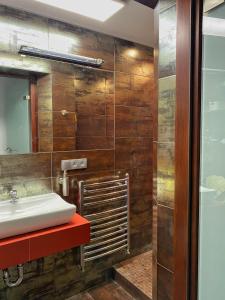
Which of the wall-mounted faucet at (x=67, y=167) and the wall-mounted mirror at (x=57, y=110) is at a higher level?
the wall-mounted mirror at (x=57, y=110)

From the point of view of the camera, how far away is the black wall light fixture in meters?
1.85

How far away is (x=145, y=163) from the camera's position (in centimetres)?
282

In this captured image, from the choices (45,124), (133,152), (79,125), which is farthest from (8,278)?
(133,152)

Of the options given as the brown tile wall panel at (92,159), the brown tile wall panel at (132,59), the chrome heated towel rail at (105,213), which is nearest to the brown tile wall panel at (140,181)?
the chrome heated towel rail at (105,213)

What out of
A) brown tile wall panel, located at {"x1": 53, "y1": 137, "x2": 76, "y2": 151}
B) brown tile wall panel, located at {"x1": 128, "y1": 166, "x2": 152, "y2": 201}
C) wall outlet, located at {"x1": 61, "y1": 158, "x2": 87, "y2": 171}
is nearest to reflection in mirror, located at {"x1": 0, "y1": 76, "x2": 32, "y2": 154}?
brown tile wall panel, located at {"x1": 53, "y1": 137, "x2": 76, "y2": 151}

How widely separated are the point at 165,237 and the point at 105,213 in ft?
4.21

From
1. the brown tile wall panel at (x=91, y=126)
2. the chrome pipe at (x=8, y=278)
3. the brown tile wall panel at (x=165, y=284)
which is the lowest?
the chrome pipe at (x=8, y=278)

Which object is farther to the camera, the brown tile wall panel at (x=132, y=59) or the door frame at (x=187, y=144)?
the brown tile wall panel at (x=132, y=59)

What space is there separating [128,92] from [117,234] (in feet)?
5.13

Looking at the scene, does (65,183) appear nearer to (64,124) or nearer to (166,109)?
(64,124)

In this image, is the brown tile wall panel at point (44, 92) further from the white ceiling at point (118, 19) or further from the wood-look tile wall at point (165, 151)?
the wood-look tile wall at point (165, 151)

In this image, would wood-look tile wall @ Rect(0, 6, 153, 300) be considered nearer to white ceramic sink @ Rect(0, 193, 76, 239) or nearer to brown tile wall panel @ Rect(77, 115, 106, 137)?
brown tile wall panel @ Rect(77, 115, 106, 137)

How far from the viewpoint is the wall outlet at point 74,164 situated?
2.15m

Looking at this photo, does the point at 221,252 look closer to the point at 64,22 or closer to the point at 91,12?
the point at 91,12
